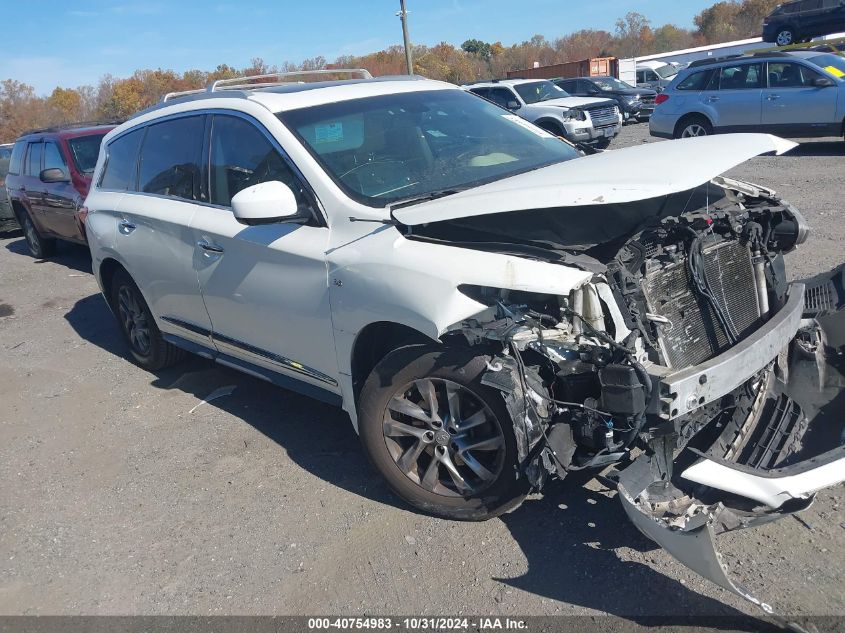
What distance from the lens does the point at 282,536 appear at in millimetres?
3582

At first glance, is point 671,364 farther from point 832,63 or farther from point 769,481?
point 832,63

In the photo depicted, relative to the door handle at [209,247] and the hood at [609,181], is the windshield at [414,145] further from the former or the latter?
the door handle at [209,247]

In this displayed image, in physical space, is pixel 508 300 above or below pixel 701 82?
below

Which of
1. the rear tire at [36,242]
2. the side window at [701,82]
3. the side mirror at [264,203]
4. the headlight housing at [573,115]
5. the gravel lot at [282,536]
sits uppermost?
the side window at [701,82]

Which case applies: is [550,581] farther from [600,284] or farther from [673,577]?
[600,284]

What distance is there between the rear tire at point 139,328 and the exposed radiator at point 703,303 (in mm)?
3766

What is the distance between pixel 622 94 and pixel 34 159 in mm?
16983

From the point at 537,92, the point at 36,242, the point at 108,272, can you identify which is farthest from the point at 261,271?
the point at 537,92

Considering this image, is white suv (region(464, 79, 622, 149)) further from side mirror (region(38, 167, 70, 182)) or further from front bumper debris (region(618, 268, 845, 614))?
front bumper debris (region(618, 268, 845, 614))

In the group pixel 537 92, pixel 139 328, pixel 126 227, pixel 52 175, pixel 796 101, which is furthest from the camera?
pixel 537 92

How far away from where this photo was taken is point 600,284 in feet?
9.71

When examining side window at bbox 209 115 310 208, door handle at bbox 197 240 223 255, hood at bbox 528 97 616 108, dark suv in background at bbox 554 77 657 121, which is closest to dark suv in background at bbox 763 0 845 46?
dark suv in background at bbox 554 77 657 121

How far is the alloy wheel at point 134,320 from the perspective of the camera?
18.4 feet

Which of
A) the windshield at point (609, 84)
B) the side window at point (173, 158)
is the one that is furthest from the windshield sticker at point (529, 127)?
the windshield at point (609, 84)
